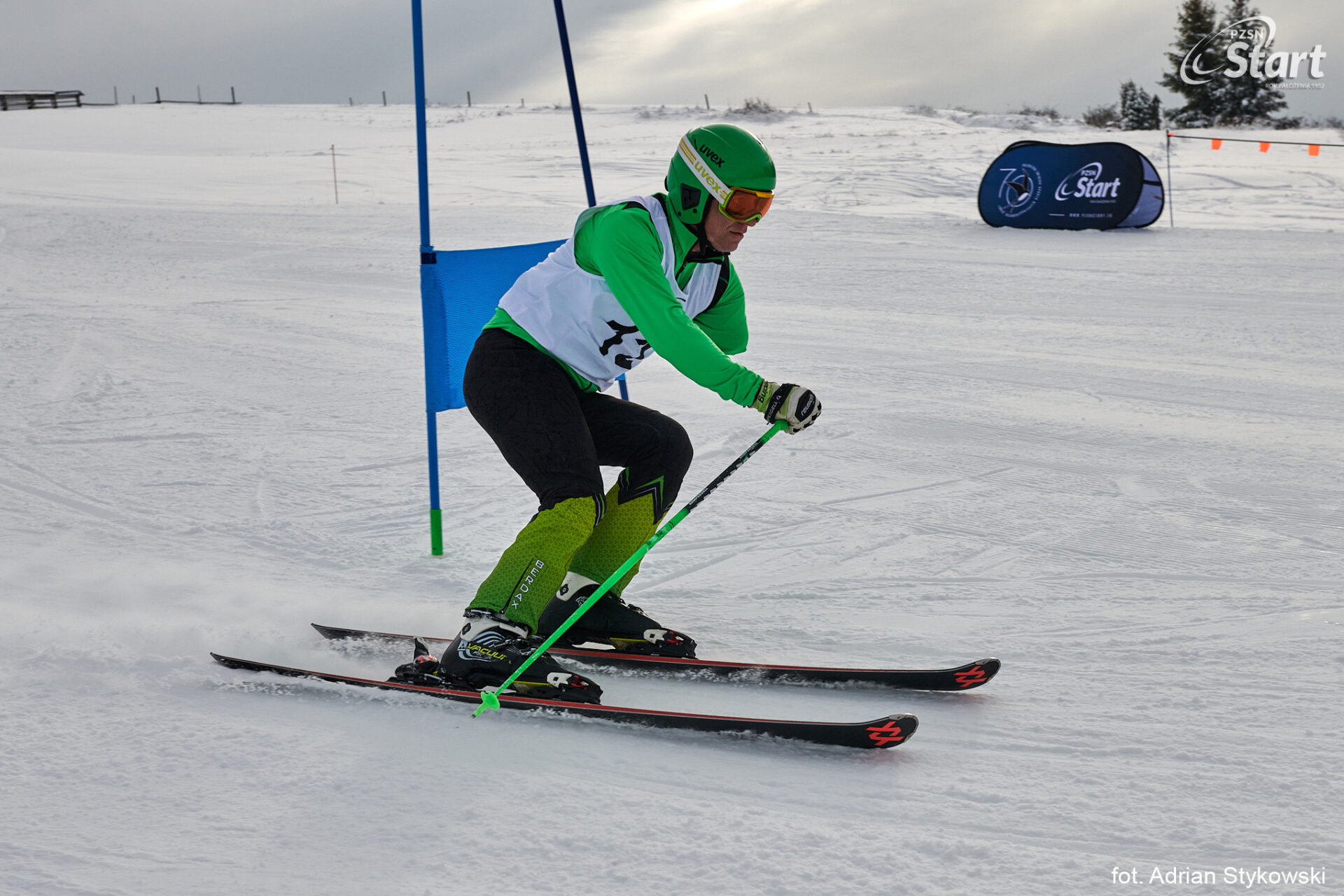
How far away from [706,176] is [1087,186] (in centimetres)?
1030

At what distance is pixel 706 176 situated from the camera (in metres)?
2.77

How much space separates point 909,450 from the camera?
17.0 ft

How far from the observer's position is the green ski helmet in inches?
108

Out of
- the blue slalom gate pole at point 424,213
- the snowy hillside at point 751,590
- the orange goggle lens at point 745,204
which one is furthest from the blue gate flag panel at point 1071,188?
the orange goggle lens at point 745,204

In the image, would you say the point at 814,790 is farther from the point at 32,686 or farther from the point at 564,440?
the point at 32,686

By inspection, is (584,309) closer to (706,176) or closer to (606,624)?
(706,176)

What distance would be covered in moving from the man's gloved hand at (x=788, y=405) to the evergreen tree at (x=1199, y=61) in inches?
1698

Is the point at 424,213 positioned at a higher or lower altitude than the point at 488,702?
higher

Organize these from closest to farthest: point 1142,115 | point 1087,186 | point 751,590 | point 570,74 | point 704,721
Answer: point 704,721, point 751,590, point 570,74, point 1087,186, point 1142,115

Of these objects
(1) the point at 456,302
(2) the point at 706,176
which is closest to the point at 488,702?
(2) the point at 706,176

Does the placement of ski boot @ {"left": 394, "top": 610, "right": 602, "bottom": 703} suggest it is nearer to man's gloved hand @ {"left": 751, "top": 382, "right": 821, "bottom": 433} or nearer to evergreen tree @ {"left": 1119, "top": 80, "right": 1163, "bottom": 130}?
man's gloved hand @ {"left": 751, "top": 382, "right": 821, "bottom": 433}

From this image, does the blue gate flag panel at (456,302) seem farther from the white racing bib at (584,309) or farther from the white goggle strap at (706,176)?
the white goggle strap at (706,176)

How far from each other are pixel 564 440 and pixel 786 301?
620 centimetres

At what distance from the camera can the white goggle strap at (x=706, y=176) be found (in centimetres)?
276
